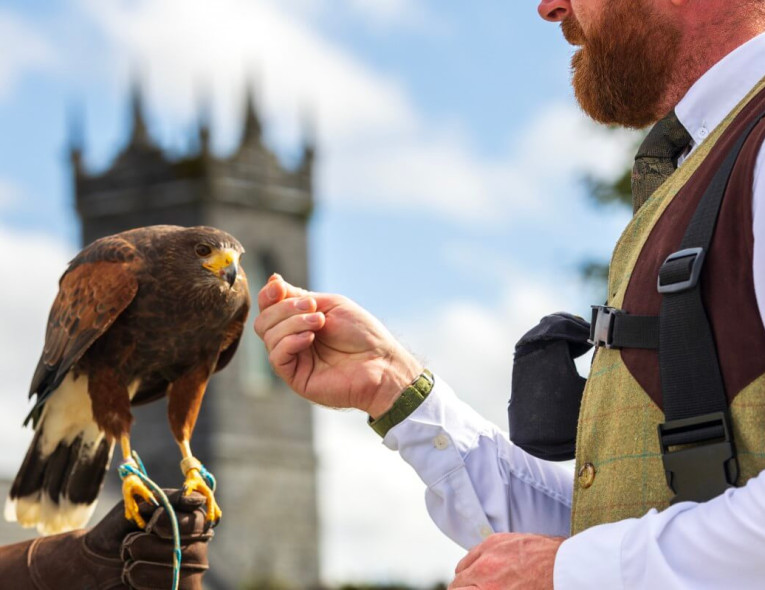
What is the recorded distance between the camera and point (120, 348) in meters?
3.23

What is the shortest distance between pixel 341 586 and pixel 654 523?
28.9 m

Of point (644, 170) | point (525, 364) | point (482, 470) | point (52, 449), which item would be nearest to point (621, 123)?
point (644, 170)

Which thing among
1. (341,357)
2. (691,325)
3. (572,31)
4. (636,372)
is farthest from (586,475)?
(572,31)

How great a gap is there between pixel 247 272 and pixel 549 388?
3796cm

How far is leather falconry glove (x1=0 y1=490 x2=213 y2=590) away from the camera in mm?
2559

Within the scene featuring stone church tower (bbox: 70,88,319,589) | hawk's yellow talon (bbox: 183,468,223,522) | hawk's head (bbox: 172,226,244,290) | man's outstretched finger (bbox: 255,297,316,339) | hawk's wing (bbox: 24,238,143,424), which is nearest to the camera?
man's outstretched finger (bbox: 255,297,316,339)

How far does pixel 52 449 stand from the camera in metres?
3.41

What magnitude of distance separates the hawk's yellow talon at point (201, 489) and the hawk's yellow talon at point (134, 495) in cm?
8

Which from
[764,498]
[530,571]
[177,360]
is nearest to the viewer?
[764,498]

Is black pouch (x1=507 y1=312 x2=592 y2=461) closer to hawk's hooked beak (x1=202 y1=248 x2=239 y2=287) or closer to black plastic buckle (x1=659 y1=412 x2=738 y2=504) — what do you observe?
black plastic buckle (x1=659 y1=412 x2=738 y2=504)

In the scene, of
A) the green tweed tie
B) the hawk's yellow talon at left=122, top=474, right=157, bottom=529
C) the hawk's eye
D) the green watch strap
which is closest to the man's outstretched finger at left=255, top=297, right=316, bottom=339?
the green watch strap

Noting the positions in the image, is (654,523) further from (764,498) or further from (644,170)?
(644,170)

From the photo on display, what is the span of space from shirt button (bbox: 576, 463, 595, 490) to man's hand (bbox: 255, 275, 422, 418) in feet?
1.89

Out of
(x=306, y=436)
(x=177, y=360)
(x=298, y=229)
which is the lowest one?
(x=306, y=436)
